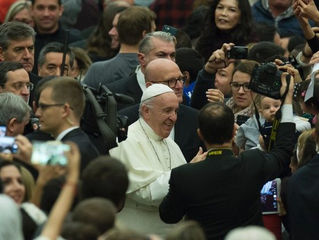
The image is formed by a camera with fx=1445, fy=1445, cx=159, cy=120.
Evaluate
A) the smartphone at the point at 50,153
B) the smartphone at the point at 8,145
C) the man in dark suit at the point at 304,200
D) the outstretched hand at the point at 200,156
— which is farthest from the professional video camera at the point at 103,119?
the smartphone at the point at 50,153

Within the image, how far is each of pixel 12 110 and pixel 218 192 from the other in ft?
6.24

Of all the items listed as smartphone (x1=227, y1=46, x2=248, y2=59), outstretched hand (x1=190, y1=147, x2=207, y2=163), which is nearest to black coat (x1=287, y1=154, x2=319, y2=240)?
outstretched hand (x1=190, y1=147, x2=207, y2=163)

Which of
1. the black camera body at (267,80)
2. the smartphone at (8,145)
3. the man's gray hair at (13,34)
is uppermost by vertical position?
the smartphone at (8,145)

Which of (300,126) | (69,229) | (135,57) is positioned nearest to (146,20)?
(135,57)

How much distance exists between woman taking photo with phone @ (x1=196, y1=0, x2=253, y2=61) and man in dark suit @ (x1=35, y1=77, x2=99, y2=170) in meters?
4.04

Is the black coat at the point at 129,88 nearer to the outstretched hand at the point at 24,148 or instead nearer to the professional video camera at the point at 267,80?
the professional video camera at the point at 267,80

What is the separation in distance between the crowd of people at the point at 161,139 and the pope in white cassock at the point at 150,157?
0.01 m

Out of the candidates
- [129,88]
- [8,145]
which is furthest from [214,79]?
[8,145]

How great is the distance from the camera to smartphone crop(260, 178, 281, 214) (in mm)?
11867

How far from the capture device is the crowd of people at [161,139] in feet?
30.3

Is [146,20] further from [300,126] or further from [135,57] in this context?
[300,126]

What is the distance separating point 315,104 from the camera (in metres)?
11.7

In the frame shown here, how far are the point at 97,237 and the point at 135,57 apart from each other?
605 cm

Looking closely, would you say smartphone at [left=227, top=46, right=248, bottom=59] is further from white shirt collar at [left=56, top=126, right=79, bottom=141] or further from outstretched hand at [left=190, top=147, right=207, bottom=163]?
white shirt collar at [left=56, top=126, right=79, bottom=141]
